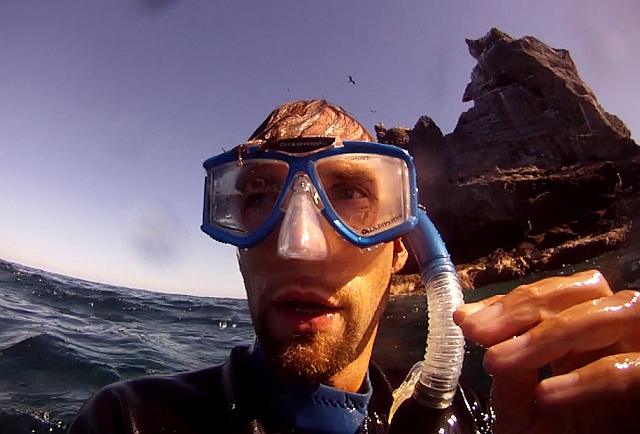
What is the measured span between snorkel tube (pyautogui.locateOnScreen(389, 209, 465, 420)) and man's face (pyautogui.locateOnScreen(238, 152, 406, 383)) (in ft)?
0.74

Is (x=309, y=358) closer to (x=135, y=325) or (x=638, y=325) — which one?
(x=638, y=325)

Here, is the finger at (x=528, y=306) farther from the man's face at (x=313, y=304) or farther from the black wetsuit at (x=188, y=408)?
the black wetsuit at (x=188, y=408)

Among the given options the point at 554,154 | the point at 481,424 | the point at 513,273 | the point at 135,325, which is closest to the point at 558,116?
the point at 554,154

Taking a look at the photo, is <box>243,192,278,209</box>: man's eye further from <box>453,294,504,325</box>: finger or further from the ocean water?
the ocean water

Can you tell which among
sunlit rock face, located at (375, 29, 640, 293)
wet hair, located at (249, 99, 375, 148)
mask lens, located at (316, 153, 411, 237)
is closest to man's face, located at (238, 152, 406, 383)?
mask lens, located at (316, 153, 411, 237)

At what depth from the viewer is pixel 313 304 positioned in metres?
1.47

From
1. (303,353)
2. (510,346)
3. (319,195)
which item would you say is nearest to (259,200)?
(319,195)

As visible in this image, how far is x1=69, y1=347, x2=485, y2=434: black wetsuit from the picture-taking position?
4.86ft

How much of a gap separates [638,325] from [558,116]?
2378 cm

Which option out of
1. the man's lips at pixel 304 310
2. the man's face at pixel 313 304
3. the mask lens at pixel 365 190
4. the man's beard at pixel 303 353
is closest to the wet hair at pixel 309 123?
the mask lens at pixel 365 190

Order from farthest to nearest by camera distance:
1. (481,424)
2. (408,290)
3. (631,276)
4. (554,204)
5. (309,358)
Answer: (554,204), (408,290), (631,276), (481,424), (309,358)

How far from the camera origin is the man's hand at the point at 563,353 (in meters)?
0.72

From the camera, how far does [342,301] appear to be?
4.93 feet

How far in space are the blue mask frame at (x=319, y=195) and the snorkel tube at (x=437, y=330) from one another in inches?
4.0
